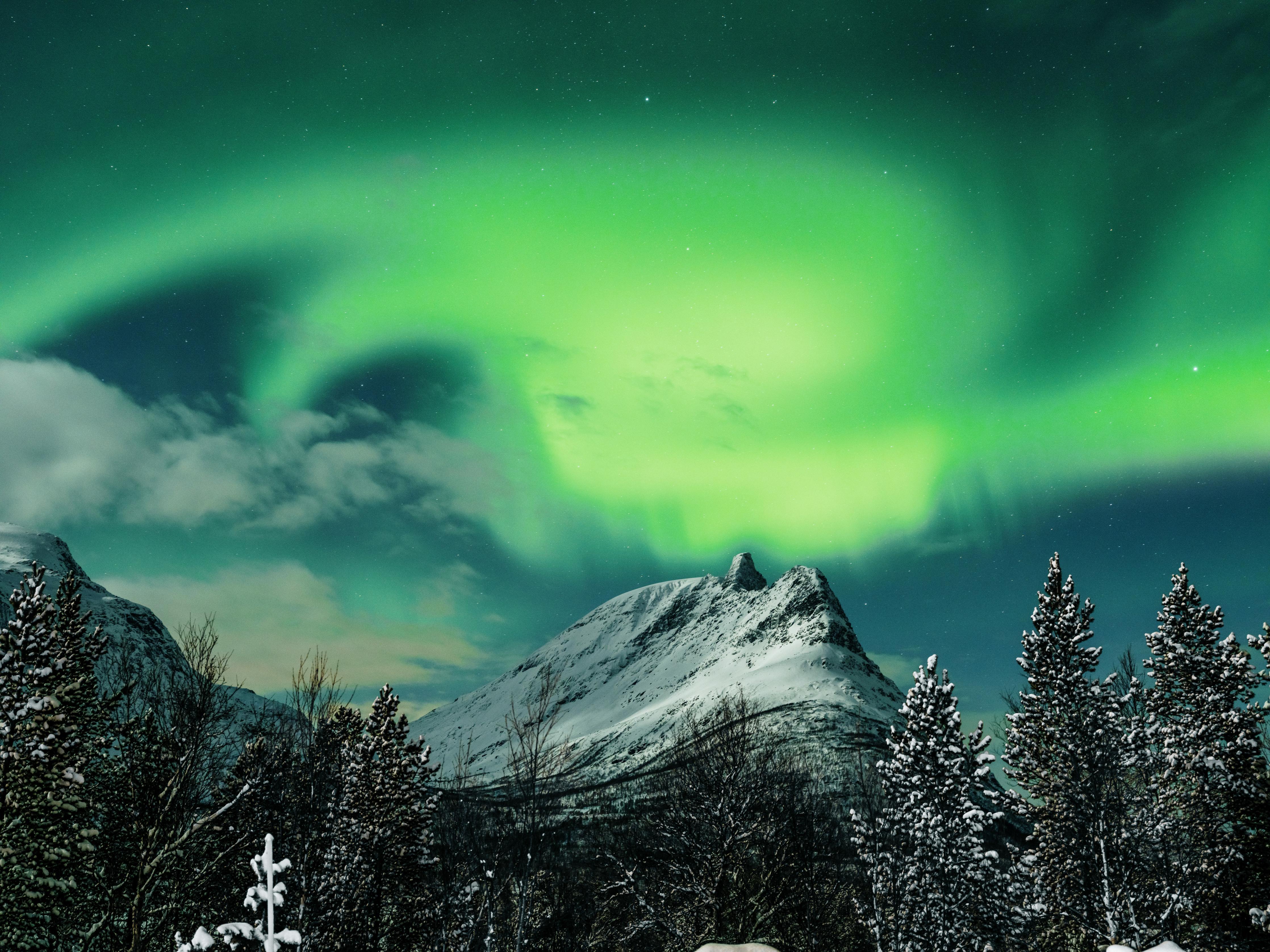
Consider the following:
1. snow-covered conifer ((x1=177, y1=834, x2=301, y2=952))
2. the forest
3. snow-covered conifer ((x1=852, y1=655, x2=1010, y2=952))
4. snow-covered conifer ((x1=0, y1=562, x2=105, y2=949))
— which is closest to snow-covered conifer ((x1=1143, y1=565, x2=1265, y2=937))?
the forest

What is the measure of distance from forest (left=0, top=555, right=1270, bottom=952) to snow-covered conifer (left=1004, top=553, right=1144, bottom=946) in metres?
0.09

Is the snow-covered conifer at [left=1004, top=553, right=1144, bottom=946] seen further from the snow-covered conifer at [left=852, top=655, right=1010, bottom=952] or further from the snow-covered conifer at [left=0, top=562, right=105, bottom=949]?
the snow-covered conifer at [left=0, top=562, right=105, bottom=949]

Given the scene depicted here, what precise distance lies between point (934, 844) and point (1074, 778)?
285 inches

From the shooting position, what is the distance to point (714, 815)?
2273 centimetres

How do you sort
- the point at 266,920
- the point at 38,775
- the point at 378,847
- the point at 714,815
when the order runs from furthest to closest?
the point at 378,847
the point at 714,815
the point at 38,775
the point at 266,920

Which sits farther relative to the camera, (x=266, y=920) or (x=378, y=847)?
(x=378, y=847)

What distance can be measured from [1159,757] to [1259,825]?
3.44m

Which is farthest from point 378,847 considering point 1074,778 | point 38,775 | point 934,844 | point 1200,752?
point 1200,752

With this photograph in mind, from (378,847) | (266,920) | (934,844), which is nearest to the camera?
(266,920)

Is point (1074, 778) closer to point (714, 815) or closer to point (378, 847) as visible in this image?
point (714, 815)

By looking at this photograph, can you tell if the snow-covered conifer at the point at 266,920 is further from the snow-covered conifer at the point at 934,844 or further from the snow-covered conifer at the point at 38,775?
the snow-covered conifer at the point at 934,844

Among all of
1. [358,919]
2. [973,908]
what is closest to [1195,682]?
[973,908]

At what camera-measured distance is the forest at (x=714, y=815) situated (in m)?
18.7

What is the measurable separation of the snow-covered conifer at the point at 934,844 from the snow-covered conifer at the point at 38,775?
26.3m
